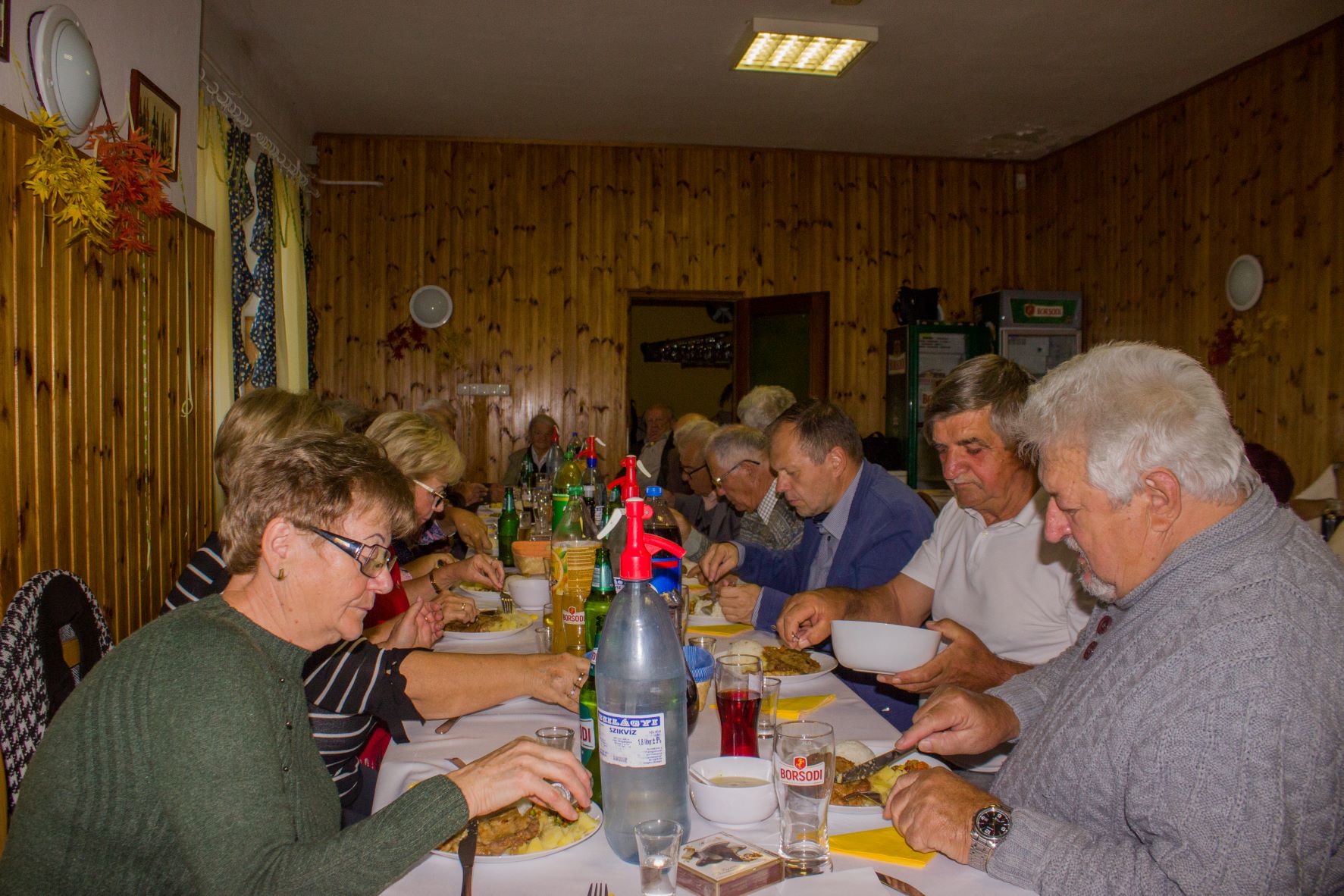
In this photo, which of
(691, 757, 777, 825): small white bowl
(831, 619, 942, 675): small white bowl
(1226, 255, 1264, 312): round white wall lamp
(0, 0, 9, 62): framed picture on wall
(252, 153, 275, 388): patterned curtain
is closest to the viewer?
(691, 757, 777, 825): small white bowl

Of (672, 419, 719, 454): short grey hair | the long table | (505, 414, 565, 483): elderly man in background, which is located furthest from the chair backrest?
(505, 414, 565, 483): elderly man in background

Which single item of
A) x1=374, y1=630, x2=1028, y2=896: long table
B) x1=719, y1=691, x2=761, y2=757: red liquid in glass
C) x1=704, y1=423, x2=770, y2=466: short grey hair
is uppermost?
x1=704, y1=423, x2=770, y2=466: short grey hair

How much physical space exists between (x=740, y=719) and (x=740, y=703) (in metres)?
0.03

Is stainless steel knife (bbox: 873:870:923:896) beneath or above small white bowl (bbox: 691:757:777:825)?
beneath

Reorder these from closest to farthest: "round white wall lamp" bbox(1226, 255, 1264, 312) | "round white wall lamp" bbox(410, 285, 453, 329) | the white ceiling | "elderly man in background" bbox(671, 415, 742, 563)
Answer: "elderly man in background" bbox(671, 415, 742, 563)
the white ceiling
"round white wall lamp" bbox(1226, 255, 1264, 312)
"round white wall lamp" bbox(410, 285, 453, 329)

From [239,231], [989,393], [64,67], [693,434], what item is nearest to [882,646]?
[989,393]

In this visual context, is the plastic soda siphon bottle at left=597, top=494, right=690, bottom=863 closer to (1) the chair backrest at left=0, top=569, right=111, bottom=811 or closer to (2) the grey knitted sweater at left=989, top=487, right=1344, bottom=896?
(2) the grey knitted sweater at left=989, top=487, right=1344, bottom=896

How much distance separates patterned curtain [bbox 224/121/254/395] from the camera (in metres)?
4.68

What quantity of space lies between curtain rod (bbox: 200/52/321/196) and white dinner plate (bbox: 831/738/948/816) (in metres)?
4.45

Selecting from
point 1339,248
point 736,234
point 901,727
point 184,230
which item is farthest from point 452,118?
point 901,727

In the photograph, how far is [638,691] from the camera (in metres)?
1.13

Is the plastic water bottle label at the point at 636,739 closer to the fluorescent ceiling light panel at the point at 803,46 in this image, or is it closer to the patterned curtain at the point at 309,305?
the fluorescent ceiling light panel at the point at 803,46

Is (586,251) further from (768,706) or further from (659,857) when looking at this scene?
(659,857)

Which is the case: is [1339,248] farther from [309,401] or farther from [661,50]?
[309,401]
